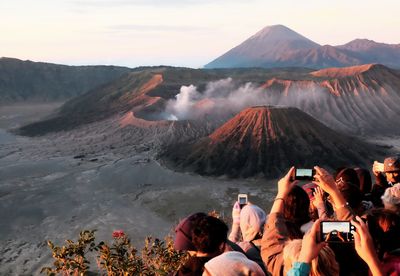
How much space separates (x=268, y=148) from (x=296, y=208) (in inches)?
1067

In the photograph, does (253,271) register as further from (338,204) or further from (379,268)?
(338,204)

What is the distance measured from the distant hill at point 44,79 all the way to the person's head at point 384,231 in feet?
292

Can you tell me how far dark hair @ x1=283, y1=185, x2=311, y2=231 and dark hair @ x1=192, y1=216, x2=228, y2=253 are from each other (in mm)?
856

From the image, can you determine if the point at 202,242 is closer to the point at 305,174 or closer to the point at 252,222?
the point at 252,222

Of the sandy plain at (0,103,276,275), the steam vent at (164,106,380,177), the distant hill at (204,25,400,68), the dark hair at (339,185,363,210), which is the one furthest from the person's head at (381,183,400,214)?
the distant hill at (204,25,400,68)

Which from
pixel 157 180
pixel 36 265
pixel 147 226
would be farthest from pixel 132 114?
pixel 36 265

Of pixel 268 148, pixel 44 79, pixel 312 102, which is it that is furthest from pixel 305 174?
pixel 44 79

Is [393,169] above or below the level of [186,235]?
below

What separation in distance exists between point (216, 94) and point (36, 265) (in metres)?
41.0

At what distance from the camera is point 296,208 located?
4.14 metres

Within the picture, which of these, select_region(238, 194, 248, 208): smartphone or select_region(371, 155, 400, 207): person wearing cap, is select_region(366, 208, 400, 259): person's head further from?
select_region(371, 155, 400, 207): person wearing cap

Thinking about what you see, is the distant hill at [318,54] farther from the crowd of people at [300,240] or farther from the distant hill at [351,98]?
the crowd of people at [300,240]

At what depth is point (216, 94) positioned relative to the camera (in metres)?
54.9

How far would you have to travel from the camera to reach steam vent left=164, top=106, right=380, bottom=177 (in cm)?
2955
